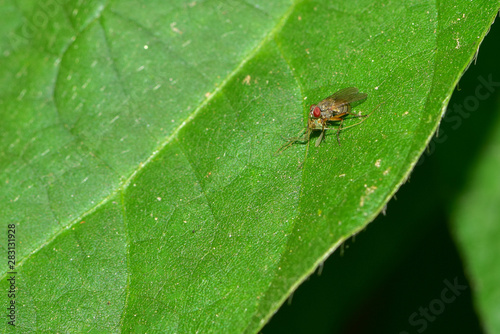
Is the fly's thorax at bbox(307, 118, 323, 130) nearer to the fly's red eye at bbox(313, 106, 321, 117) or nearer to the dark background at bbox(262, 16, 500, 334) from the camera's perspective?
the fly's red eye at bbox(313, 106, 321, 117)

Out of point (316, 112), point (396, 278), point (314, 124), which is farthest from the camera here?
point (396, 278)

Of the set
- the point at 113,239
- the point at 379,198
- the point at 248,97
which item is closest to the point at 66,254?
the point at 113,239

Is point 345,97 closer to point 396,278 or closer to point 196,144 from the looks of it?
point 196,144

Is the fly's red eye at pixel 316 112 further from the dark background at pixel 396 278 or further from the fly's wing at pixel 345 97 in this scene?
the dark background at pixel 396 278

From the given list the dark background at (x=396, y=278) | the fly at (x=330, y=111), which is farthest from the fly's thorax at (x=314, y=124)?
the dark background at (x=396, y=278)

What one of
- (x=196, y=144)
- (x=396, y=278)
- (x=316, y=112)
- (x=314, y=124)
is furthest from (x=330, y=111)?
(x=396, y=278)

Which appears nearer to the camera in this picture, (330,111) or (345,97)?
(345,97)

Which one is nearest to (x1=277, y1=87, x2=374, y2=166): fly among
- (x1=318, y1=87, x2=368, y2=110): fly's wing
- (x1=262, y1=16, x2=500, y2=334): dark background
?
(x1=318, y1=87, x2=368, y2=110): fly's wing
